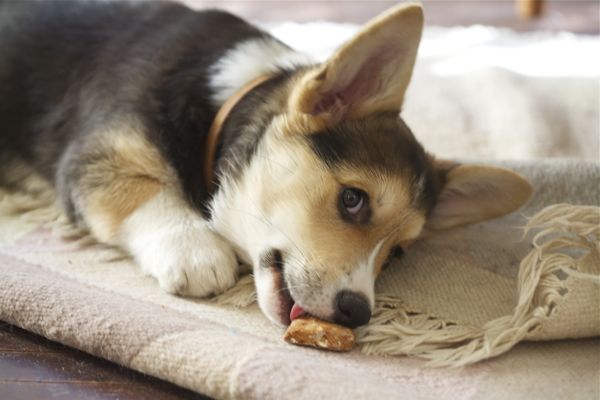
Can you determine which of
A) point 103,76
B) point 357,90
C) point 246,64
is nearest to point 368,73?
point 357,90

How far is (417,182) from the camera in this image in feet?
7.68

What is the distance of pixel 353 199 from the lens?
7.28 ft

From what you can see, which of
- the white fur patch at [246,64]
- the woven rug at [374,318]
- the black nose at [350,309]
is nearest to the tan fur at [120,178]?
the woven rug at [374,318]

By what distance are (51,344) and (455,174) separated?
1399mm

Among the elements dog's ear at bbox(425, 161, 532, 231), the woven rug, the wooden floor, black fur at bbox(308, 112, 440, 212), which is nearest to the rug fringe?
the woven rug

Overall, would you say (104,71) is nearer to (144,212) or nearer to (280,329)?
(144,212)

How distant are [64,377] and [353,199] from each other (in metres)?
0.92

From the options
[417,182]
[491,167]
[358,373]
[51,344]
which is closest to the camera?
[358,373]

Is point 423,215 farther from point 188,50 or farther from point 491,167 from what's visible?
point 188,50

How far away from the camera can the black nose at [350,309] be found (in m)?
2.05

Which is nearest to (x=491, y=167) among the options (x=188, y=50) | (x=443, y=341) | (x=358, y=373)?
(x=443, y=341)

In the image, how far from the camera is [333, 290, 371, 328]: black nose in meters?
2.05

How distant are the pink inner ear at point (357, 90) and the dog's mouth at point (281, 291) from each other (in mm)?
495

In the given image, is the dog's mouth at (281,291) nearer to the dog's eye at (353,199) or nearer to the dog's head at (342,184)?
the dog's head at (342,184)
